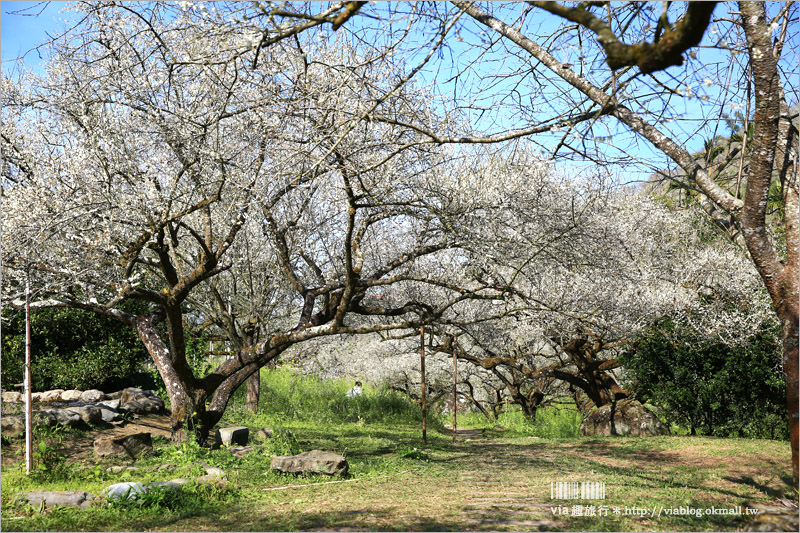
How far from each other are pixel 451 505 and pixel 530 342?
31.9 ft

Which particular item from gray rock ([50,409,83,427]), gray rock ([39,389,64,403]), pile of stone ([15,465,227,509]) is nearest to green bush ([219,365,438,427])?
gray rock ([39,389,64,403])

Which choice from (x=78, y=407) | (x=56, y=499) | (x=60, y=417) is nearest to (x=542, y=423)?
(x=78, y=407)

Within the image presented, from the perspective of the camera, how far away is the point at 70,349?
11.0m

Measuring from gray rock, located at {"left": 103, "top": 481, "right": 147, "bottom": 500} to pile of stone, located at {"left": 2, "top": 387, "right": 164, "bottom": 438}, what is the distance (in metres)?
2.29

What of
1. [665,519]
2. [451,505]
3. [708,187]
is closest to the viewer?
[708,187]

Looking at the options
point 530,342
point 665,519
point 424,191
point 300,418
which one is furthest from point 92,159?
point 530,342

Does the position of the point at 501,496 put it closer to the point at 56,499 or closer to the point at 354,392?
the point at 56,499

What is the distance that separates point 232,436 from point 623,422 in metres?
7.56

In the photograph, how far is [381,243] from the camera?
10.5 m

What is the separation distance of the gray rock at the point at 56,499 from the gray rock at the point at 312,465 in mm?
2073

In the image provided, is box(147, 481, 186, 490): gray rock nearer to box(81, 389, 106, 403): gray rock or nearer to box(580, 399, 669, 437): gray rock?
box(81, 389, 106, 403): gray rock

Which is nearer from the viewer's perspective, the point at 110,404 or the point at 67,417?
the point at 67,417

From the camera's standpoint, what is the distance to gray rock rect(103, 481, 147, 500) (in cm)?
535

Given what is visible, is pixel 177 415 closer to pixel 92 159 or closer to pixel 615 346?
pixel 92 159
